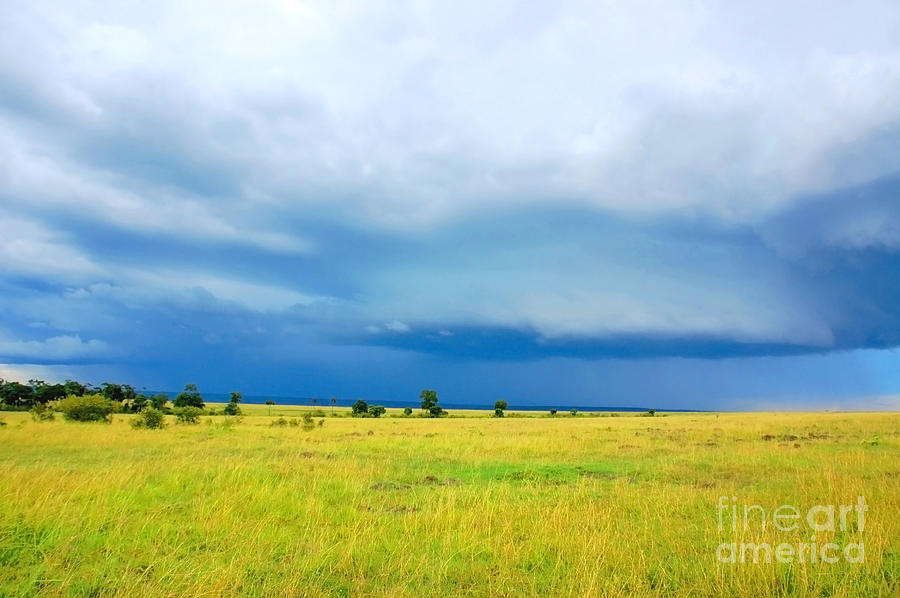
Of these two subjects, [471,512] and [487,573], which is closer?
[487,573]

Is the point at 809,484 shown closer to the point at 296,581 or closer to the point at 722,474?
the point at 722,474

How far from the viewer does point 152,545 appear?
27.5 feet

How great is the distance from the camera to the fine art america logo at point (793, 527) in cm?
764

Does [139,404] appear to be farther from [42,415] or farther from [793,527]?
[793,527]

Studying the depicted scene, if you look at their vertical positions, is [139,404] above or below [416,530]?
below

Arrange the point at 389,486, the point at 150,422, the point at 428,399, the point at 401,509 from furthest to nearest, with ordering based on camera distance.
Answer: the point at 428,399 → the point at 150,422 → the point at 389,486 → the point at 401,509

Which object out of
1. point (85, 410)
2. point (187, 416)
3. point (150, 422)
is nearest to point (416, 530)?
point (150, 422)

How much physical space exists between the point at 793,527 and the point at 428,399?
368ft

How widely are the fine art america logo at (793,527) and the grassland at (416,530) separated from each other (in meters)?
0.17

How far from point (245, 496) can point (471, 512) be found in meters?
5.00

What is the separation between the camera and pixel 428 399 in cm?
11912

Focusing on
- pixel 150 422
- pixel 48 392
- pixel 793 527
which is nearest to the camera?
pixel 793 527

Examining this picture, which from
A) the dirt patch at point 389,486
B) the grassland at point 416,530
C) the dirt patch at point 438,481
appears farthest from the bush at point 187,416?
the dirt patch at point 389,486

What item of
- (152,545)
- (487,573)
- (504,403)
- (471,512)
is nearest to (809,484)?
(471,512)
